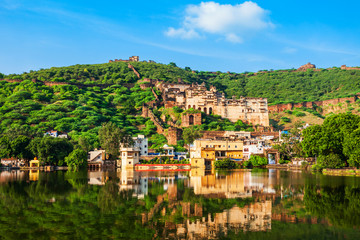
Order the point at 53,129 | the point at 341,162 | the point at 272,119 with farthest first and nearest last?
the point at 272,119
the point at 53,129
the point at 341,162

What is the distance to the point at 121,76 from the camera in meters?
130

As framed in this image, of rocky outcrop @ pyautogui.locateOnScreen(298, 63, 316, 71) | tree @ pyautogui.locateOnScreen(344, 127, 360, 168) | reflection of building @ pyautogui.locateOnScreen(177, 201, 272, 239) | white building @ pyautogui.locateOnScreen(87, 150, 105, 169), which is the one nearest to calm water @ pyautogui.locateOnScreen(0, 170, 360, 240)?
reflection of building @ pyautogui.locateOnScreen(177, 201, 272, 239)

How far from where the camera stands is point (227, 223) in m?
14.5

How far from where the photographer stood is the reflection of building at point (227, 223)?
13.0 meters

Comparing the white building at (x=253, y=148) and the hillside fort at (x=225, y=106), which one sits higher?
the hillside fort at (x=225, y=106)

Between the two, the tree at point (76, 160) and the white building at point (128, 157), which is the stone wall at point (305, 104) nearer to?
the white building at point (128, 157)

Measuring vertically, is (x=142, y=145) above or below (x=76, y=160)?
above

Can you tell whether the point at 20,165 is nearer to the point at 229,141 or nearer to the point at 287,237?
the point at 229,141

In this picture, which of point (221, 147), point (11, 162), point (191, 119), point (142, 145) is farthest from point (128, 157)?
point (191, 119)

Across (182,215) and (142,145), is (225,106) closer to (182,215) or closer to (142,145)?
(142,145)

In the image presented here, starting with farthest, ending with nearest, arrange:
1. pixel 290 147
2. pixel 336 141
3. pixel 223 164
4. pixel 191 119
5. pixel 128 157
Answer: pixel 191 119
pixel 290 147
pixel 128 157
pixel 223 164
pixel 336 141

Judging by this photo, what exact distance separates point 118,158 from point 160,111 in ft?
108

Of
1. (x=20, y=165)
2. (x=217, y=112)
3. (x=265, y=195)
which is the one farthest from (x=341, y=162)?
(x=217, y=112)

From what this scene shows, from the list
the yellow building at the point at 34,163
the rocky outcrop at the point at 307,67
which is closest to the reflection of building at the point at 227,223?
the yellow building at the point at 34,163
